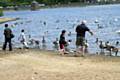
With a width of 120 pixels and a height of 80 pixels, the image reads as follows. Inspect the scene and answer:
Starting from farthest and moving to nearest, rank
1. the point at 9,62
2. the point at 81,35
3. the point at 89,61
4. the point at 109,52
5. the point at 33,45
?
1. the point at 33,45
2. the point at 109,52
3. the point at 81,35
4. the point at 89,61
5. the point at 9,62

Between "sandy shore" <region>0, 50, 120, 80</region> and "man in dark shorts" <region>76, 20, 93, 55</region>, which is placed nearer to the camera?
"sandy shore" <region>0, 50, 120, 80</region>

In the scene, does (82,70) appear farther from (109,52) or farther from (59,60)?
(109,52)

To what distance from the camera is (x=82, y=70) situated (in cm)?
2316

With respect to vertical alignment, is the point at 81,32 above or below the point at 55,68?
above

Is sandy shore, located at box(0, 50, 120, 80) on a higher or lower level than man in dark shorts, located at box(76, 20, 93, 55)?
lower

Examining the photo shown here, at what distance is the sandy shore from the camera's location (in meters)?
21.2

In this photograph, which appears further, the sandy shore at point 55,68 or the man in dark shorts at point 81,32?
the man in dark shorts at point 81,32

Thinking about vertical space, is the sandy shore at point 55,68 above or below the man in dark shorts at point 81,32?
below

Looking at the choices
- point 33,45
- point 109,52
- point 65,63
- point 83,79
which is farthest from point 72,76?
point 33,45

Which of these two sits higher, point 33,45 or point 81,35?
point 81,35

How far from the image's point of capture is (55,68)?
78.3 feet

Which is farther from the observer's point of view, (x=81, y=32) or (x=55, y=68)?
(x=81, y=32)

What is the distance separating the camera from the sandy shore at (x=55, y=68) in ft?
69.6

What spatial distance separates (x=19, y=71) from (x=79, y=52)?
8.71m
